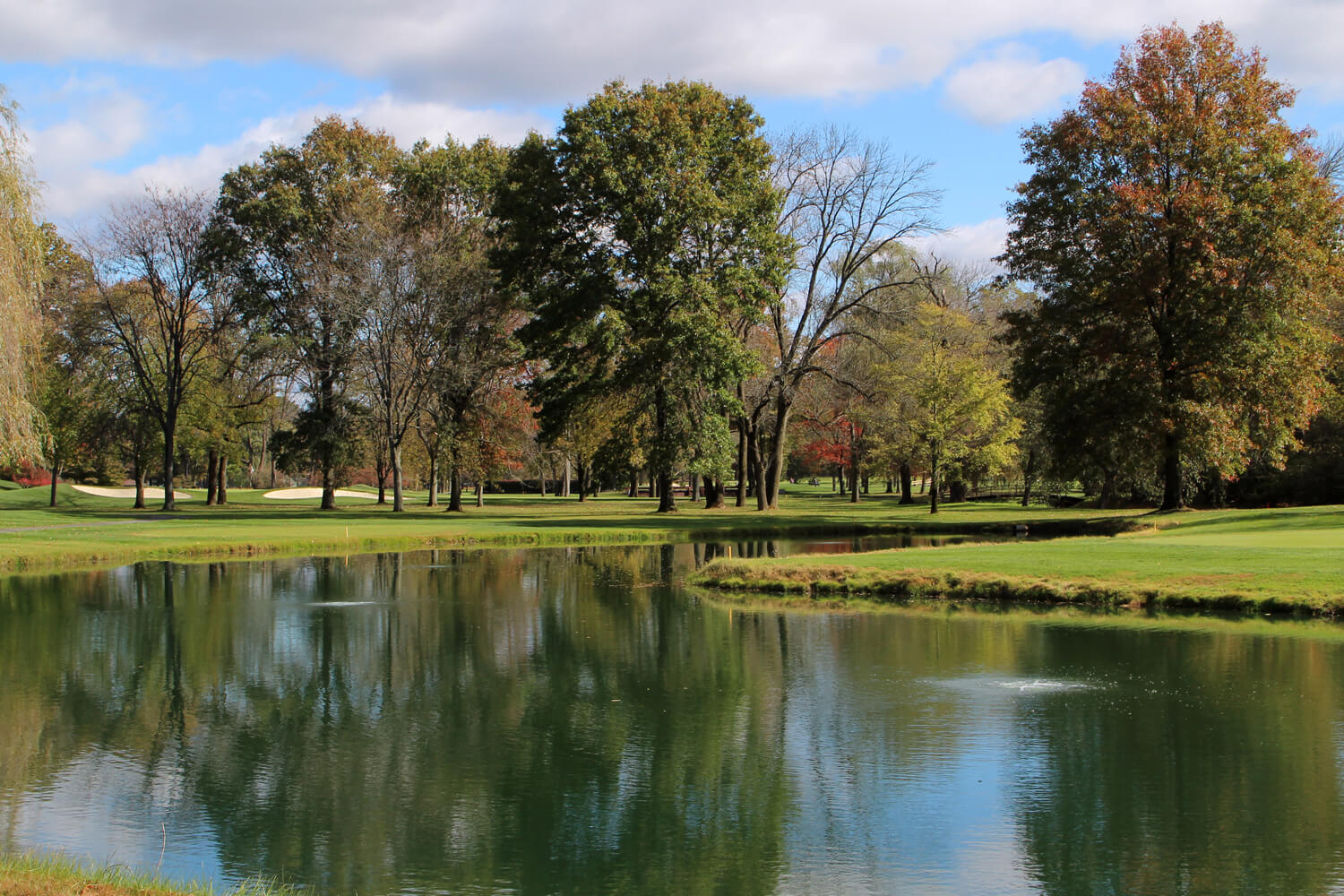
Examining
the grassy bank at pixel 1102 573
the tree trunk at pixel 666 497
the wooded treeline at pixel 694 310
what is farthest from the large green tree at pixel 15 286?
the tree trunk at pixel 666 497

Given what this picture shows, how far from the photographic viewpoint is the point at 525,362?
57031 millimetres

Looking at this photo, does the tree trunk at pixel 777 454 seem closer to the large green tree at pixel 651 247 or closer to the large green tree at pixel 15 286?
Result: the large green tree at pixel 651 247

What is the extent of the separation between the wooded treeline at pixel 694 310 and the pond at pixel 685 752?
13.7 meters

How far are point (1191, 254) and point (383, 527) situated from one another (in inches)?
1149

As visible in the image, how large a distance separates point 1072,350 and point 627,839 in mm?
33469

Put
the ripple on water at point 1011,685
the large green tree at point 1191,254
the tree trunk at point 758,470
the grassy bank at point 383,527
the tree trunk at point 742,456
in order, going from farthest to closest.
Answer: the tree trunk at point 742,456
the tree trunk at point 758,470
the large green tree at point 1191,254
the grassy bank at point 383,527
the ripple on water at point 1011,685

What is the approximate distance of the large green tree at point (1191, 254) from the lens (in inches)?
1352

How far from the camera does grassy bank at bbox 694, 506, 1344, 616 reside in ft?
67.4

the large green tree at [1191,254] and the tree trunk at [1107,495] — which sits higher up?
the large green tree at [1191,254]

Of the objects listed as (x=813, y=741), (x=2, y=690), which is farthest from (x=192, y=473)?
(x=813, y=741)

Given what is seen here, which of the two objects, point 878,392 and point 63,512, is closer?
point 63,512

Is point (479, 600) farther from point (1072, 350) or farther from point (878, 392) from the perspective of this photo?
point (878, 392)

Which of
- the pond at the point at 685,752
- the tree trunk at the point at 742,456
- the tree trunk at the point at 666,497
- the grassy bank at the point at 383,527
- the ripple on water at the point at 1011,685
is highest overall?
the tree trunk at the point at 742,456

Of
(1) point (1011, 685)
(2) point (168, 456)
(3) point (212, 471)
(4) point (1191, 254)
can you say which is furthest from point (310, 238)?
(1) point (1011, 685)
